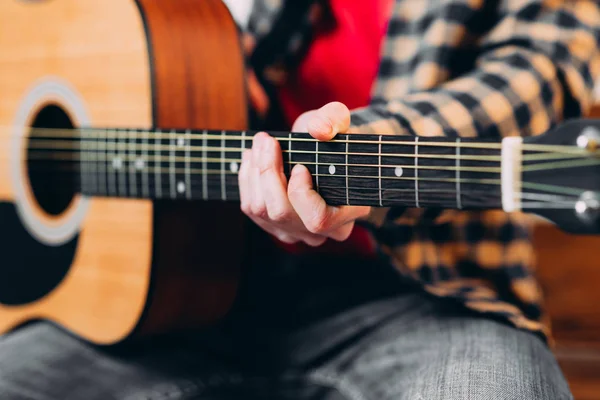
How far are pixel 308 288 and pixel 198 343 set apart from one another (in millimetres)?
167

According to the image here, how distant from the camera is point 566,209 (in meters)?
0.50

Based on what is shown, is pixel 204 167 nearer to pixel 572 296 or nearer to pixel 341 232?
pixel 341 232

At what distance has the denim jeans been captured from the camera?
684 millimetres

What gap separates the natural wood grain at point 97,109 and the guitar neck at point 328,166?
1.6 inches

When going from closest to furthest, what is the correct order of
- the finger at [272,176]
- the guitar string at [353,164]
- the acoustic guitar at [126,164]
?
the guitar string at [353,164], the finger at [272,176], the acoustic guitar at [126,164]

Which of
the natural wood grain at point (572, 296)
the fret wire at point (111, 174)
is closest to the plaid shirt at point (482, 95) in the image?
the fret wire at point (111, 174)

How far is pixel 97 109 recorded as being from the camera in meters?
0.85

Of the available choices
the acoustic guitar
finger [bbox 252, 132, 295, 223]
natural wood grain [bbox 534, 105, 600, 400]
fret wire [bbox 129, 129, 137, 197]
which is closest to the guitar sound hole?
the acoustic guitar

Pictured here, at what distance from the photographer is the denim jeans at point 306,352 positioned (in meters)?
0.68

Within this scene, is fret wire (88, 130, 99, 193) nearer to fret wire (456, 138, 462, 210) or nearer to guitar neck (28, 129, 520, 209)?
guitar neck (28, 129, 520, 209)

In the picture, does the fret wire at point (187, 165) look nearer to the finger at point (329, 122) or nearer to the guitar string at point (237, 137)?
the guitar string at point (237, 137)

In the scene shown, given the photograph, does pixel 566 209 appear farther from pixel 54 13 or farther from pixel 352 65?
pixel 54 13

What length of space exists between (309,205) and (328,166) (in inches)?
1.5

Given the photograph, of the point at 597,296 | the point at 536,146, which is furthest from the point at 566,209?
the point at 597,296
